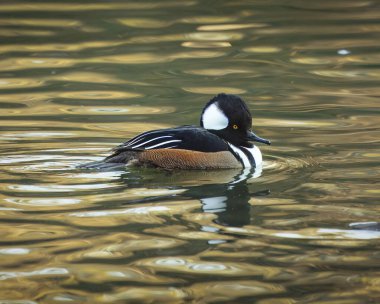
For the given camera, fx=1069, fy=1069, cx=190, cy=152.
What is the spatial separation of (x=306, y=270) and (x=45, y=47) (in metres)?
10.0

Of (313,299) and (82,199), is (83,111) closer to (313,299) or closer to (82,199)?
(82,199)

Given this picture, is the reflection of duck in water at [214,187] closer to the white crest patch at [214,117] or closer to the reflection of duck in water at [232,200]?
the reflection of duck in water at [232,200]

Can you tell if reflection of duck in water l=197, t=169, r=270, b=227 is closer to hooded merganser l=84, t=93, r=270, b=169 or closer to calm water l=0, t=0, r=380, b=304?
calm water l=0, t=0, r=380, b=304

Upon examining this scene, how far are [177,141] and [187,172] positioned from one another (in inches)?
11.8

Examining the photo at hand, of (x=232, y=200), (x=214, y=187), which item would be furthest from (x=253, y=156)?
(x=232, y=200)

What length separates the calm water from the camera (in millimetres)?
6566

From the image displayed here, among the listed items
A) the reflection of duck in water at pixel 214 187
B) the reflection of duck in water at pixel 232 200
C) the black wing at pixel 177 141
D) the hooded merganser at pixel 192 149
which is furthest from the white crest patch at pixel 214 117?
the reflection of duck in water at pixel 232 200

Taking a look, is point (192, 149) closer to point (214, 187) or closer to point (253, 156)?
point (253, 156)

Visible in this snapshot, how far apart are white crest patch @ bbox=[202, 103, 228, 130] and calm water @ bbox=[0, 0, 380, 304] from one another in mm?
566

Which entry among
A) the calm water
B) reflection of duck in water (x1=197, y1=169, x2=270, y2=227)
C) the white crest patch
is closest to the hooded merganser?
the white crest patch

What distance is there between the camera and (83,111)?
485 inches

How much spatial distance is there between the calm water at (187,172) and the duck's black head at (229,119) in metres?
0.38

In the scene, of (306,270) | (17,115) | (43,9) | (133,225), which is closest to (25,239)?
(133,225)

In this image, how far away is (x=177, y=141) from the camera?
32.2 ft
